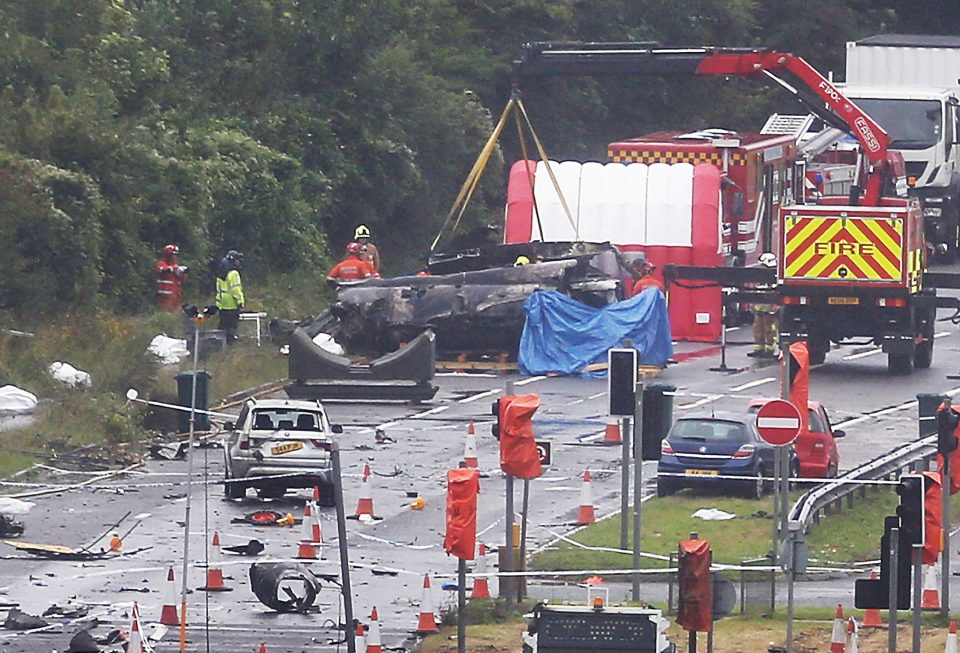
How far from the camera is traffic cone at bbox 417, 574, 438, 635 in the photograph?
20438 mm

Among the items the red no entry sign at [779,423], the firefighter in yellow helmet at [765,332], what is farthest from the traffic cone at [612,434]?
the red no entry sign at [779,423]

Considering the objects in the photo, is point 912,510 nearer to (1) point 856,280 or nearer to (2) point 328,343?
(1) point 856,280

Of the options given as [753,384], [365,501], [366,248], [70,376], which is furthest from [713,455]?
[366,248]

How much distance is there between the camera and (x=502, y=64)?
57.4 m

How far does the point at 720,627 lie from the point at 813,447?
7760 mm

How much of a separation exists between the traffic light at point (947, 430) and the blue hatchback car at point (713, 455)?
21.7 ft

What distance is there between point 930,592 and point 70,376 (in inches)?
548

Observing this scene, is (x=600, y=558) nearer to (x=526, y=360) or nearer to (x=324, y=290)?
(x=526, y=360)

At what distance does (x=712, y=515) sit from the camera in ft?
87.2

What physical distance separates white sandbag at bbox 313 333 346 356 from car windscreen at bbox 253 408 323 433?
9455 mm

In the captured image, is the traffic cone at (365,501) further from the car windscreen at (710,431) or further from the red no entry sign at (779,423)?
the red no entry sign at (779,423)

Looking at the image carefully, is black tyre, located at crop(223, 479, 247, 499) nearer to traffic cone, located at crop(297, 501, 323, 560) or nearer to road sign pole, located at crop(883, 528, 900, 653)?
traffic cone, located at crop(297, 501, 323, 560)

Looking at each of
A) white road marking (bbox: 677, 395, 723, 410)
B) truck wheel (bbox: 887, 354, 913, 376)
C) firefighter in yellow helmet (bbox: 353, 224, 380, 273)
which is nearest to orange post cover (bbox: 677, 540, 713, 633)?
white road marking (bbox: 677, 395, 723, 410)

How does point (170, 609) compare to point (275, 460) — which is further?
point (275, 460)
